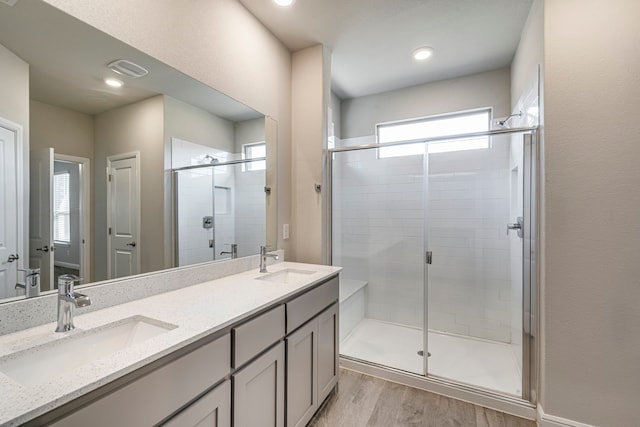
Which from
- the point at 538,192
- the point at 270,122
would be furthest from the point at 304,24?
the point at 538,192

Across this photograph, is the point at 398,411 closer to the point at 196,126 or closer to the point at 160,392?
the point at 160,392

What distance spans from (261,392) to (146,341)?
616 millimetres

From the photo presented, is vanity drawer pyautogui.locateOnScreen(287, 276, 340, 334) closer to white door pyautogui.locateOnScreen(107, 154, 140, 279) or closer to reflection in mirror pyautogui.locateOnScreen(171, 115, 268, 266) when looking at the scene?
reflection in mirror pyautogui.locateOnScreen(171, 115, 268, 266)

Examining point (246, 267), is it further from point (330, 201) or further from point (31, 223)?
point (31, 223)

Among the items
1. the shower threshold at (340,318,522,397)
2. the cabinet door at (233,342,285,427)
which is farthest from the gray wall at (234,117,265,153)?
the shower threshold at (340,318,522,397)

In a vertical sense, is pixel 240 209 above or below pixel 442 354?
above

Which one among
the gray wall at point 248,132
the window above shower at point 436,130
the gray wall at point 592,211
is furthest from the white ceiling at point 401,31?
the gray wall at point 248,132

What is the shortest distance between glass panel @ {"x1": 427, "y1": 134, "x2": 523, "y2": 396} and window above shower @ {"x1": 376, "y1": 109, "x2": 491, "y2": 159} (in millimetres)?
83

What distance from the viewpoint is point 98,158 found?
1268 millimetres

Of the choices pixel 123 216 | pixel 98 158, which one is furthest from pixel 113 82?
pixel 123 216

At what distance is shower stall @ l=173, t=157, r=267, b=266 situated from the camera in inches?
65.3

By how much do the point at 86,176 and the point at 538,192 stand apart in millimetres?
2459

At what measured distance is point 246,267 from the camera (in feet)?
6.75

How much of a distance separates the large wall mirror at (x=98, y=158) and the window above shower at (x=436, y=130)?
5.71 feet
